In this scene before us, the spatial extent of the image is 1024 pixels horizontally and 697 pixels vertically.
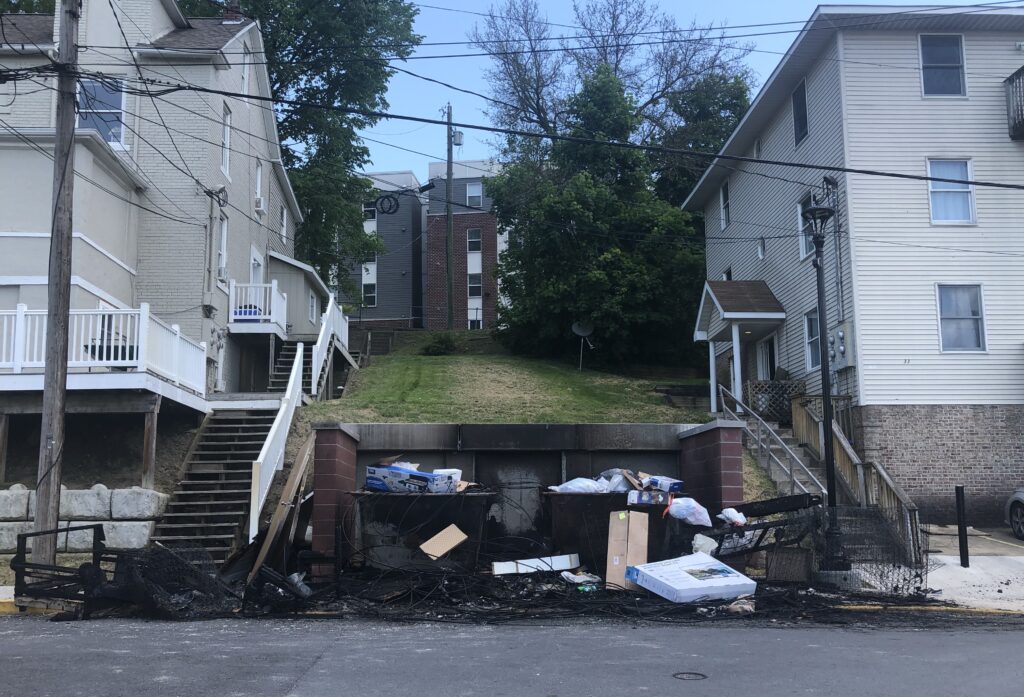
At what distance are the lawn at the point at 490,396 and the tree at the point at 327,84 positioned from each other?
25.6 feet

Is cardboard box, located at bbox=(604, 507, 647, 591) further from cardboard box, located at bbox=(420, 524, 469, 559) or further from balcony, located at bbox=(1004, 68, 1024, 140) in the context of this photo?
balcony, located at bbox=(1004, 68, 1024, 140)

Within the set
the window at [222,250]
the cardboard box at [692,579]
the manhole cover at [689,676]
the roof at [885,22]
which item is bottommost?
the manhole cover at [689,676]

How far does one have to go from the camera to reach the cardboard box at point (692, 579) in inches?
428

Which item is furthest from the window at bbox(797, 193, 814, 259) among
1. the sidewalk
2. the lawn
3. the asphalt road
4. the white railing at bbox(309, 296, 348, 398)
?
the asphalt road

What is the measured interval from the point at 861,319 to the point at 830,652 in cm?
1294

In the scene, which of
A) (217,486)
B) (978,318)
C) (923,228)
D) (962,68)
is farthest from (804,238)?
(217,486)

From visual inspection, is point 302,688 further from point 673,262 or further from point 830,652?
point 673,262

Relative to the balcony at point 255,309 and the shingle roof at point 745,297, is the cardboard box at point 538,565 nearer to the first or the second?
the shingle roof at point 745,297

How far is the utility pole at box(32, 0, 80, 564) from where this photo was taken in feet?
40.3

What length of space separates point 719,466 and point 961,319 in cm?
984

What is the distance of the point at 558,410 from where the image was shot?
72.0 feet

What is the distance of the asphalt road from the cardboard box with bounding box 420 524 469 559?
200 cm

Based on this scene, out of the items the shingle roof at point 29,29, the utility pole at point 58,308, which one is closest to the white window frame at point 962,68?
the utility pole at point 58,308

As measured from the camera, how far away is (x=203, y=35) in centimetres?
2414
